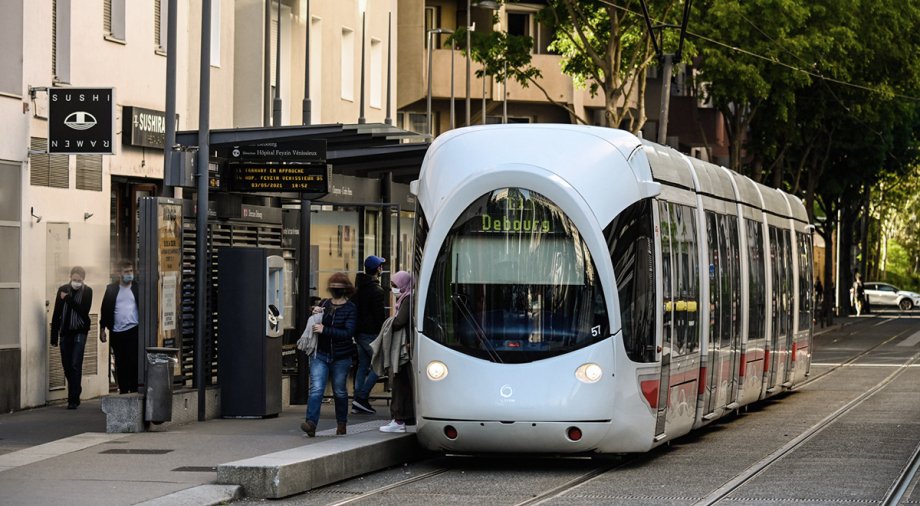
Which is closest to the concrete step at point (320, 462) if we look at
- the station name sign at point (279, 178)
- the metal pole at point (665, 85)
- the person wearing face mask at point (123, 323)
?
the station name sign at point (279, 178)

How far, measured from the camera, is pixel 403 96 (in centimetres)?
5059

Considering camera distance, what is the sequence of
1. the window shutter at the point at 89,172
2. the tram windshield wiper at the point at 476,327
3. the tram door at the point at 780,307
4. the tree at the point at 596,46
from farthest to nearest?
the tree at the point at 596,46
the window shutter at the point at 89,172
the tram door at the point at 780,307
the tram windshield wiper at the point at 476,327

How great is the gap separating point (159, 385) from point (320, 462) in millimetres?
3740

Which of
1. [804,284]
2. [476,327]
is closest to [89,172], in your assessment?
[476,327]

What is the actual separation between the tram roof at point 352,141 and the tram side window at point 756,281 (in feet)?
13.7

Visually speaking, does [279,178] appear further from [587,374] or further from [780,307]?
[780,307]

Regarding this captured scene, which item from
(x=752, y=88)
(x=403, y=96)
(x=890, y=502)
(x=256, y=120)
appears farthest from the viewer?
(x=403, y=96)

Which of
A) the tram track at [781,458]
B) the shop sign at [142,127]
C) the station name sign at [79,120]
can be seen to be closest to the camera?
the tram track at [781,458]

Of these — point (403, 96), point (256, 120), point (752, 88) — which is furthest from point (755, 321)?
point (403, 96)

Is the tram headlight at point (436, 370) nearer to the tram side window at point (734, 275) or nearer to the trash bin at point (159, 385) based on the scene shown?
the trash bin at point (159, 385)

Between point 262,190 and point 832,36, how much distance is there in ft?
83.5

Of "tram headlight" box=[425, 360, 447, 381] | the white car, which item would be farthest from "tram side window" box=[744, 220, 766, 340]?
the white car

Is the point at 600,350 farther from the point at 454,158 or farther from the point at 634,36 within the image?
the point at 634,36

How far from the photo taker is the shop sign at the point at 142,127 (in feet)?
84.8
